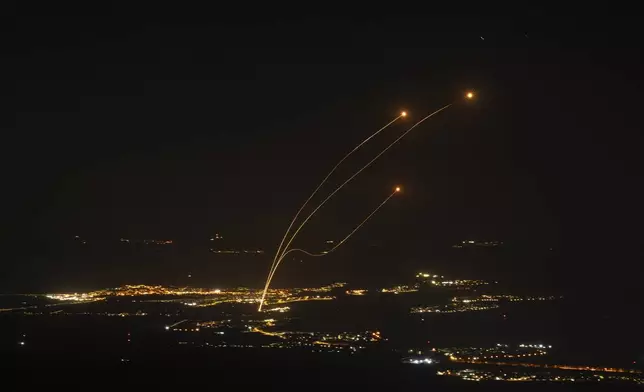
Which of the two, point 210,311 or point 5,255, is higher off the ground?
point 5,255

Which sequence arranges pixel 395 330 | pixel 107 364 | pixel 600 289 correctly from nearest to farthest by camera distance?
pixel 107 364 < pixel 395 330 < pixel 600 289

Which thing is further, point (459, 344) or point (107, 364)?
point (459, 344)

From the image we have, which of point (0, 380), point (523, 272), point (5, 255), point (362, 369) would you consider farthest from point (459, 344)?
point (5, 255)

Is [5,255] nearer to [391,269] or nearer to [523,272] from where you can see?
[391,269]

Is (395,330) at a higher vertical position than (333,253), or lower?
lower

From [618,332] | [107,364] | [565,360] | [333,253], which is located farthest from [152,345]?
[333,253]

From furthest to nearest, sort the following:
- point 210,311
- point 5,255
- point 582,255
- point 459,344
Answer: point 582,255
point 5,255
point 210,311
point 459,344

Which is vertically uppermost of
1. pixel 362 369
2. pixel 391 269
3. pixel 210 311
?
pixel 391 269

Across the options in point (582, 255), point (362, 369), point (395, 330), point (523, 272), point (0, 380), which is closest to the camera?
point (0, 380)

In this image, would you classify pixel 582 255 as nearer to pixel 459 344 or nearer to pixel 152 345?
pixel 459 344
